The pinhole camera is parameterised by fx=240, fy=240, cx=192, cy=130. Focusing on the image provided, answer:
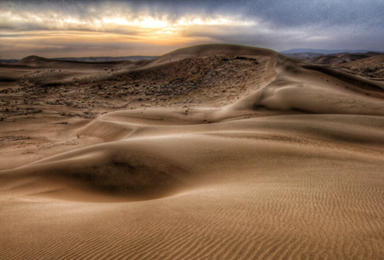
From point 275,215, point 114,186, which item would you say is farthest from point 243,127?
point 275,215

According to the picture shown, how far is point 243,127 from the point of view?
12969mm

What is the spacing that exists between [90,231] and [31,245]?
0.79 meters

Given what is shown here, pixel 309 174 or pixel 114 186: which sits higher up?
pixel 309 174

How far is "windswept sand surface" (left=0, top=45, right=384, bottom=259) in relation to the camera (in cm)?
327

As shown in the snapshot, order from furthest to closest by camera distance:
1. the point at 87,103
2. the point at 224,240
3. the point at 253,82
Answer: the point at 253,82
the point at 87,103
the point at 224,240

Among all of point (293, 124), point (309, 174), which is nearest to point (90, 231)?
point (309, 174)

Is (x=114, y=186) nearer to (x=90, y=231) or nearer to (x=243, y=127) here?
(x=90, y=231)

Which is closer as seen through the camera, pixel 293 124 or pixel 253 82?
pixel 293 124

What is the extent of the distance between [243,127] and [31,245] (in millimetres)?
10925

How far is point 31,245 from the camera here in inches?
137

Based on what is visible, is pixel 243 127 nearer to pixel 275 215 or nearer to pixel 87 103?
pixel 275 215

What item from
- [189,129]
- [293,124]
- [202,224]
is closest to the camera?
[202,224]

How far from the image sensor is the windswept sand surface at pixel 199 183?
3.27m

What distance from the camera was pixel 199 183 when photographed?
7129 millimetres
